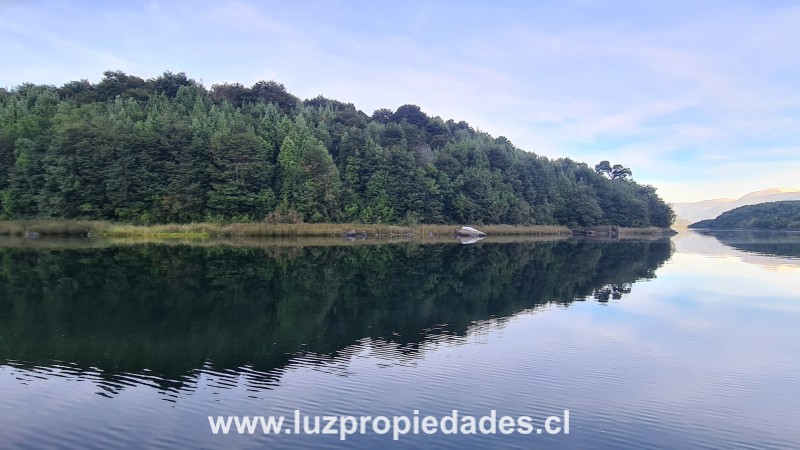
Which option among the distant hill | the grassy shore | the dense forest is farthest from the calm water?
the distant hill

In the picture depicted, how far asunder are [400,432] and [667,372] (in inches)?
258

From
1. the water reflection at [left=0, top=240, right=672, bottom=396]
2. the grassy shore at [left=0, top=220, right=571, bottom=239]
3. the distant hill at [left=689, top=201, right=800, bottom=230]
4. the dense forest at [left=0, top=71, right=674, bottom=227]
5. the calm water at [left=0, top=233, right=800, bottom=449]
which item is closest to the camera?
the calm water at [left=0, top=233, right=800, bottom=449]

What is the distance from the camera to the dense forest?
56.2 meters

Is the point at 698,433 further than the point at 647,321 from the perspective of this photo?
No

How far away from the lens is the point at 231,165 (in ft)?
197

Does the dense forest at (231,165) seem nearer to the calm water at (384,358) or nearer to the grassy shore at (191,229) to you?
the grassy shore at (191,229)

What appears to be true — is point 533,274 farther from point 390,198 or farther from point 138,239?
point 390,198

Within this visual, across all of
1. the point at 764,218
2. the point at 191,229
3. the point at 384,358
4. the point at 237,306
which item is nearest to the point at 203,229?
the point at 191,229

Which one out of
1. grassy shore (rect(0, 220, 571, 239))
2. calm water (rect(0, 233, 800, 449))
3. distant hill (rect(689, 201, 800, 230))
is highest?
distant hill (rect(689, 201, 800, 230))

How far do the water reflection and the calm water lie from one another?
83 mm

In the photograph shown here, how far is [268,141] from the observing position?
222 ft

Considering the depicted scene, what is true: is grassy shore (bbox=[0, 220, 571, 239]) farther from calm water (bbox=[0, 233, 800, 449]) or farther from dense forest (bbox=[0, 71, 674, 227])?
calm water (bbox=[0, 233, 800, 449])

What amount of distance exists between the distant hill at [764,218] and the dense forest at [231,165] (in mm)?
83504

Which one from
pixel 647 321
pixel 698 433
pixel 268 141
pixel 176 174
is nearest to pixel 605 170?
pixel 268 141
